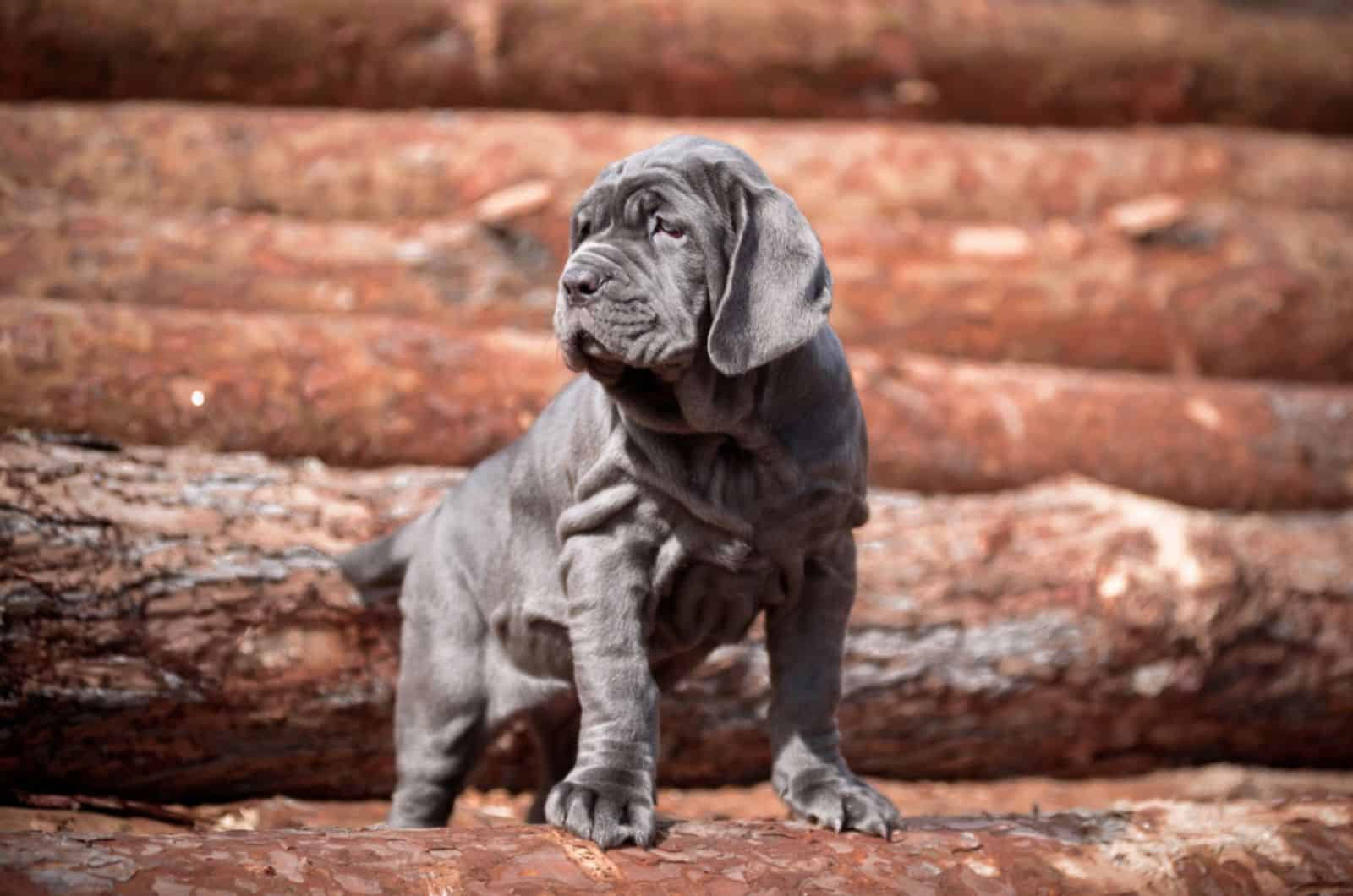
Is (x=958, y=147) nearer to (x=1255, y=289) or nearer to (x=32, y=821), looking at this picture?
(x=1255, y=289)

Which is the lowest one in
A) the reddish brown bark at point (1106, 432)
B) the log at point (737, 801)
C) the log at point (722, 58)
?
the log at point (737, 801)

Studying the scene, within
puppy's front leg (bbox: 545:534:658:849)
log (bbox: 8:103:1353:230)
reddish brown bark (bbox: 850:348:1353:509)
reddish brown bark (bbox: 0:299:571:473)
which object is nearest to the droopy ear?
puppy's front leg (bbox: 545:534:658:849)

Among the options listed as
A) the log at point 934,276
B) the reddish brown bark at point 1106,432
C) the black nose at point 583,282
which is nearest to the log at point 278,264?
the log at point 934,276

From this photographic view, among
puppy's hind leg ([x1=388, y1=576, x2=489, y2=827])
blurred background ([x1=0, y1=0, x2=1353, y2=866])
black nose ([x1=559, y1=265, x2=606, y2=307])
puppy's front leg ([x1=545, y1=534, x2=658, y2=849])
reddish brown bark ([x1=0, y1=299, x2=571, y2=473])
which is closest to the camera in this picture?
black nose ([x1=559, y1=265, x2=606, y2=307])

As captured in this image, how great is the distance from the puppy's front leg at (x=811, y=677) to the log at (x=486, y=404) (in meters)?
1.80

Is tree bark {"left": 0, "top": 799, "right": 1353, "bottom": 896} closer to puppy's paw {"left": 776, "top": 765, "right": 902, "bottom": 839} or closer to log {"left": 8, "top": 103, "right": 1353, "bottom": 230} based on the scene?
puppy's paw {"left": 776, "top": 765, "right": 902, "bottom": 839}

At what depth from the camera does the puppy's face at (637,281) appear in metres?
2.74

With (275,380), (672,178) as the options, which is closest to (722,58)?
(275,380)

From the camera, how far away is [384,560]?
3850 millimetres

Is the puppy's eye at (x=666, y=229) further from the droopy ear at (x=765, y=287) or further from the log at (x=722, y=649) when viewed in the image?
the log at (x=722, y=649)

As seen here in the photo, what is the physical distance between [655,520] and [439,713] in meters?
0.90

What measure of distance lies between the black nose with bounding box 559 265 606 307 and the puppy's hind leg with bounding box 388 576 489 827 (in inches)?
43.3

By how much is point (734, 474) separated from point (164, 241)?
10.4 ft

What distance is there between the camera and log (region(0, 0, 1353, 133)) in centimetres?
597
